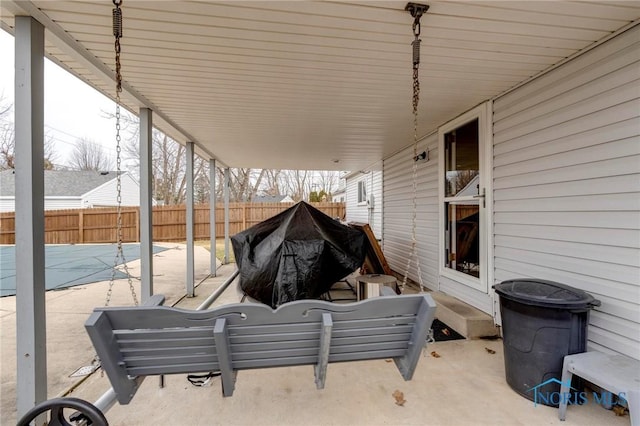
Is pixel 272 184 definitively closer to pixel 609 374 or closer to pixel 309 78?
pixel 309 78

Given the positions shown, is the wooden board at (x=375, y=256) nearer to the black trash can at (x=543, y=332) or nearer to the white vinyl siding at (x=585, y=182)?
the white vinyl siding at (x=585, y=182)

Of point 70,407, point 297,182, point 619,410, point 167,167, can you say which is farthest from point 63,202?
point 619,410

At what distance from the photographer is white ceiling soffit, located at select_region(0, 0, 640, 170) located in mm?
1876

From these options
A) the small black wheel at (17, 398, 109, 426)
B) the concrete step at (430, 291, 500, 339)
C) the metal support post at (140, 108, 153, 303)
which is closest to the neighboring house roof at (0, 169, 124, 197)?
the metal support post at (140, 108, 153, 303)

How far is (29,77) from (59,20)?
18.1 inches

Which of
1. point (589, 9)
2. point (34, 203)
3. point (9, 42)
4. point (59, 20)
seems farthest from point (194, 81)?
point (589, 9)

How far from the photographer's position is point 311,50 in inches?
92.0

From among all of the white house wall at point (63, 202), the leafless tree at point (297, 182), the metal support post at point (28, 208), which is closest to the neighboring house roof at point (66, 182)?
the white house wall at point (63, 202)

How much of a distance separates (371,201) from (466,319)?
541cm

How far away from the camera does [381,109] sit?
3766 millimetres

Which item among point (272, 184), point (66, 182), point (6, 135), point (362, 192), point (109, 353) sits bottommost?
point (109, 353)

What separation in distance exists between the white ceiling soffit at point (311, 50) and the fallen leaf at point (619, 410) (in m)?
2.74

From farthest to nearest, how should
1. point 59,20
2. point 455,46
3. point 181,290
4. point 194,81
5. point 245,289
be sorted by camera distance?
1. point 181,290
2. point 245,289
3. point 194,81
4. point 455,46
5. point 59,20

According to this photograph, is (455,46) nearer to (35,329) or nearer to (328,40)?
(328,40)
